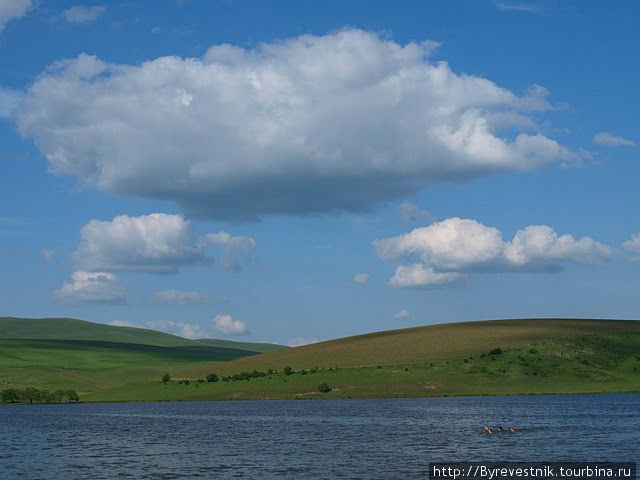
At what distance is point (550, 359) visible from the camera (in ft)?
600

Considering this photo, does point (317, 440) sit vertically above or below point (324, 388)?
below

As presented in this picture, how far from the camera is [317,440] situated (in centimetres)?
8538

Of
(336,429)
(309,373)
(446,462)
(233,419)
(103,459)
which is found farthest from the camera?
(309,373)

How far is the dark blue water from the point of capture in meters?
63.4

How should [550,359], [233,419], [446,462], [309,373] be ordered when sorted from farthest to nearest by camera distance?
[309,373], [550,359], [233,419], [446,462]

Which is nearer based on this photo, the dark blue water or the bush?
the dark blue water

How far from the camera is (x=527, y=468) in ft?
193

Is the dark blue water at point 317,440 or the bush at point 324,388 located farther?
the bush at point 324,388

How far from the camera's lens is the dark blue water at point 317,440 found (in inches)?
2498

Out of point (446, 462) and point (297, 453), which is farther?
point (297, 453)

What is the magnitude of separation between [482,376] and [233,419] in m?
72.0

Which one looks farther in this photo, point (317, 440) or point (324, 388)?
point (324, 388)

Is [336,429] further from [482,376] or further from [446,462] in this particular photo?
[482,376]

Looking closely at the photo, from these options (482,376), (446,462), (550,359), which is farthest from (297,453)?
(550,359)
